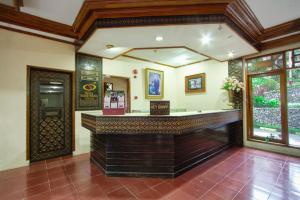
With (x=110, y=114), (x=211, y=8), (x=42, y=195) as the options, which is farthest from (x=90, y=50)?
(x=42, y=195)

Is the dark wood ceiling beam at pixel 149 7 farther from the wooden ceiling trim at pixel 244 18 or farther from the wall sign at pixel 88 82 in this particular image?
the wall sign at pixel 88 82

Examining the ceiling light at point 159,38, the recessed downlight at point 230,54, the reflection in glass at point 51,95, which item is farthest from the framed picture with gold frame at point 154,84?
the reflection in glass at point 51,95

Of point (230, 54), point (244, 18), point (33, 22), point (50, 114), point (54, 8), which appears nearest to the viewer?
point (54, 8)

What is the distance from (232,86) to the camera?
4.34 meters

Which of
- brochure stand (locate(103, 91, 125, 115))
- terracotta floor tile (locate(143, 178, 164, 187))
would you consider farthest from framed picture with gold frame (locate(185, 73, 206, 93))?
terracotta floor tile (locate(143, 178, 164, 187))

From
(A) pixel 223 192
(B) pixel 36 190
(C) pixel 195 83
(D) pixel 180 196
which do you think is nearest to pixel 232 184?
(A) pixel 223 192

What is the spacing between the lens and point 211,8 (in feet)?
7.88

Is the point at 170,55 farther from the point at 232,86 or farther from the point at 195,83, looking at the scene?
the point at 232,86

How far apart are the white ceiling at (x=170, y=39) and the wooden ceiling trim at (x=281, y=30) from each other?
1.28ft

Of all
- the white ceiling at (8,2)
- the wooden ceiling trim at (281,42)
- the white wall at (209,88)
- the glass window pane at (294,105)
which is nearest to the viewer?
the white ceiling at (8,2)

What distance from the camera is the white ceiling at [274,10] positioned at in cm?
256

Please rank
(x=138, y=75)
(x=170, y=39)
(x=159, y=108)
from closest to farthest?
(x=159, y=108)
(x=170, y=39)
(x=138, y=75)

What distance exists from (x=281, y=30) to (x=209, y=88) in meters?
2.26

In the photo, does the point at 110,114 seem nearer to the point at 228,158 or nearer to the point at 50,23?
the point at 50,23
